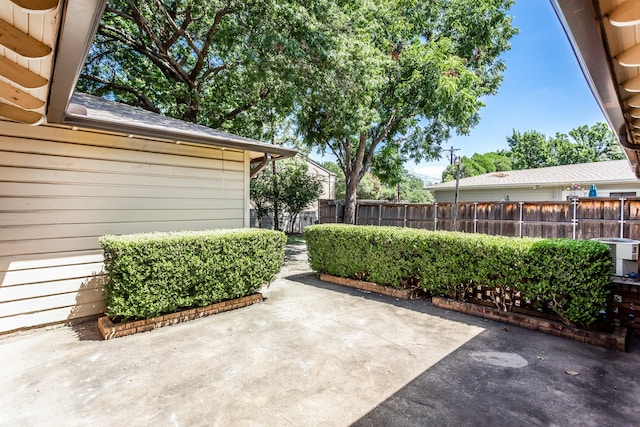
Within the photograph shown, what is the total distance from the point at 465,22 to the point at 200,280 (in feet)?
39.9

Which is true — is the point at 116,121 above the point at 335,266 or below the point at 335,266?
above

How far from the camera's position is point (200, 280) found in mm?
4398

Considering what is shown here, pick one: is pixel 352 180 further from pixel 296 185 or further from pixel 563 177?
pixel 563 177

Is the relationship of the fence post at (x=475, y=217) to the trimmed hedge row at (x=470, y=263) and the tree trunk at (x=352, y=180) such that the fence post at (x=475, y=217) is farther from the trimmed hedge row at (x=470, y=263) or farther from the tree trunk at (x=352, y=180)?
the trimmed hedge row at (x=470, y=263)

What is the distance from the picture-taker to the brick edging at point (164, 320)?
3.78 metres

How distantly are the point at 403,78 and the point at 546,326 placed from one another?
8.61m

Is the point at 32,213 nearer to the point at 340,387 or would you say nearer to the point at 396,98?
the point at 340,387

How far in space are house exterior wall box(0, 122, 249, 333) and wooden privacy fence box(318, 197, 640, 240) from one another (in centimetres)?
870

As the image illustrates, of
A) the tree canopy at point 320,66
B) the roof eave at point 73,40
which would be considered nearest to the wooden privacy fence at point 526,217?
the tree canopy at point 320,66

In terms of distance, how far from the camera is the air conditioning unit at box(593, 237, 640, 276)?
162 inches

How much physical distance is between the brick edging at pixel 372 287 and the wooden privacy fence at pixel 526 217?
6077mm

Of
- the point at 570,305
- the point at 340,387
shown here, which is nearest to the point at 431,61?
the point at 570,305

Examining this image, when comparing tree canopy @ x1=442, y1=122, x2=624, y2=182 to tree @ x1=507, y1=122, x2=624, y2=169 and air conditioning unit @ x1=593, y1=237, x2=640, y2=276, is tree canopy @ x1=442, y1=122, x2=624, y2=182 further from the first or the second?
air conditioning unit @ x1=593, y1=237, x2=640, y2=276

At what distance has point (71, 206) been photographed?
4.19m
